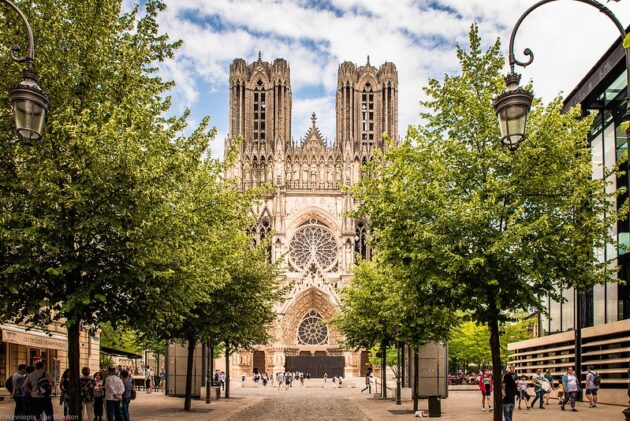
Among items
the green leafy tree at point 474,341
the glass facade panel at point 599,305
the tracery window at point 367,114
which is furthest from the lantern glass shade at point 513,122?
the tracery window at point 367,114

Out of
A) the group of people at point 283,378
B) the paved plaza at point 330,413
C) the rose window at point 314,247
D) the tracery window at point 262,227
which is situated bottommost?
the group of people at point 283,378

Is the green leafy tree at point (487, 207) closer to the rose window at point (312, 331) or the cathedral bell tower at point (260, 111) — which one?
the rose window at point (312, 331)

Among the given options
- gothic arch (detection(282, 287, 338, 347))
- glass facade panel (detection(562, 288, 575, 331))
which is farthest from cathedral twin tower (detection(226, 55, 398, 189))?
glass facade panel (detection(562, 288, 575, 331))

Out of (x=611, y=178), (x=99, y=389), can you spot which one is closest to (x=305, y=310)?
(x=611, y=178)

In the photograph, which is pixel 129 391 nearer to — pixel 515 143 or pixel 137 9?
pixel 137 9

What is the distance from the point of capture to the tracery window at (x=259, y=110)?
263 ft

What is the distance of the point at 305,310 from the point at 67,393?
183ft

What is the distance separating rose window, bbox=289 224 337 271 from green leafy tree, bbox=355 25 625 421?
56498mm

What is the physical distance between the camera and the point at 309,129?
266ft

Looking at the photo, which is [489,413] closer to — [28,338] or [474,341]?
[28,338]

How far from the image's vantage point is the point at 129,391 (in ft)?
63.8

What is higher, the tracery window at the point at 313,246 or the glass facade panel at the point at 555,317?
the tracery window at the point at 313,246

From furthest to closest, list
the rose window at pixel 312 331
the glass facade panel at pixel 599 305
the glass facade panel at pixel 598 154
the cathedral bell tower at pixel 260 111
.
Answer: the cathedral bell tower at pixel 260 111
the rose window at pixel 312 331
the glass facade panel at pixel 598 154
the glass facade panel at pixel 599 305

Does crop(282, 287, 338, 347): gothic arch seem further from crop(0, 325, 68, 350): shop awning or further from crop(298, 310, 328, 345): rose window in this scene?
crop(0, 325, 68, 350): shop awning
